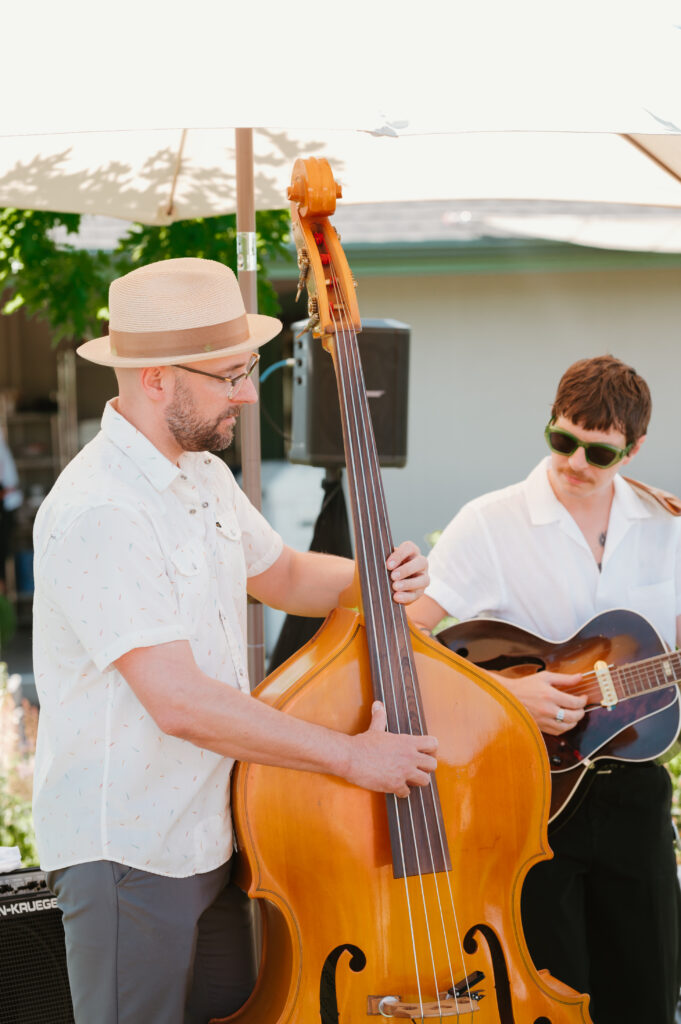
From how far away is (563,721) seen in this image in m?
2.21

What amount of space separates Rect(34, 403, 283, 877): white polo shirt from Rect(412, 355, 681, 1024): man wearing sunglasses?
0.76 metres

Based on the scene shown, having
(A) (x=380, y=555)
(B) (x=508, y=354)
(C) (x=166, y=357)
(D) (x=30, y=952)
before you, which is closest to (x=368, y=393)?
(A) (x=380, y=555)

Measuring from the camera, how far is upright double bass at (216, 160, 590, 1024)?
1.73 meters

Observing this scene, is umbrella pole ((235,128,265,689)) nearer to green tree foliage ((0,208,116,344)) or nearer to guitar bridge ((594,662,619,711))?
guitar bridge ((594,662,619,711))

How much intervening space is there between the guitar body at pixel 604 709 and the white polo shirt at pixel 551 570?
3.0 inches

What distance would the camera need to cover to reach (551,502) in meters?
2.41

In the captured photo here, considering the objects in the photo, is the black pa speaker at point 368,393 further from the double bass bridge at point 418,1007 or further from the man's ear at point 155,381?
the double bass bridge at point 418,1007

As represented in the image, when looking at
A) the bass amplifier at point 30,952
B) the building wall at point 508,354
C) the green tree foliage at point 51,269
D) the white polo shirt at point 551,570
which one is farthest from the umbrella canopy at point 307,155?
the building wall at point 508,354

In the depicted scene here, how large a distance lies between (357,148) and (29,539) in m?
5.68

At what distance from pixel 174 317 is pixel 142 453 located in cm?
24

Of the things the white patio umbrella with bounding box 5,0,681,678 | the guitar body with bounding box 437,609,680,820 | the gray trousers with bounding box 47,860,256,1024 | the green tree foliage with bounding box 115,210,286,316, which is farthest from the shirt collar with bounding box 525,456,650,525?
the green tree foliage with bounding box 115,210,286,316

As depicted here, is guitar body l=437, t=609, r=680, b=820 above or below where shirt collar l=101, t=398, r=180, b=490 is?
below

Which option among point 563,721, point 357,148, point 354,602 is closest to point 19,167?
point 357,148

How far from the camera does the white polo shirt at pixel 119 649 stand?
162 cm
